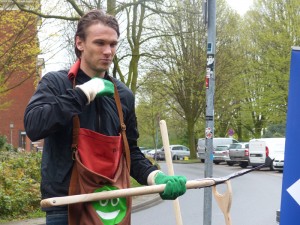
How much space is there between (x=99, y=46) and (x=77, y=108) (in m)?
0.38

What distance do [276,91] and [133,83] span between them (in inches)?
779

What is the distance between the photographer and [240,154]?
100ft

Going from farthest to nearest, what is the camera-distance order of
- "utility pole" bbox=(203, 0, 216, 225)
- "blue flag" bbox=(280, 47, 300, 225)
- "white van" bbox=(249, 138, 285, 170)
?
1. "white van" bbox=(249, 138, 285, 170)
2. "utility pole" bbox=(203, 0, 216, 225)
3. "blue flag" bbox=(280, 47, 300, 225)

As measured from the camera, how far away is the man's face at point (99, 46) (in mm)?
2602

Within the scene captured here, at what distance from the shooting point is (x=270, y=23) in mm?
39156

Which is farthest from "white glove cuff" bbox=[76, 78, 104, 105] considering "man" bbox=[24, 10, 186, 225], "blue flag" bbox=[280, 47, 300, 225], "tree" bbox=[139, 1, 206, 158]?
"tree" bbox=[139, 1, 206, 158]

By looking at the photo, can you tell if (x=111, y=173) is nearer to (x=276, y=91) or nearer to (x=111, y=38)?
(x=111, y=38)

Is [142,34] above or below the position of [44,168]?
above

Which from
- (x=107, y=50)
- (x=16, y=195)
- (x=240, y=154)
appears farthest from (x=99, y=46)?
(x=240, y=154)

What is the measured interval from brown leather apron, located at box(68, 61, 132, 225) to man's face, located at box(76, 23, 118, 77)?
0.32 meters

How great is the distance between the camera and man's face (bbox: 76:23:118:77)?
260 centimetres

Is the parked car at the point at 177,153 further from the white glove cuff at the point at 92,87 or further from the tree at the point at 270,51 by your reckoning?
the white glove cuff at the point at 92,87

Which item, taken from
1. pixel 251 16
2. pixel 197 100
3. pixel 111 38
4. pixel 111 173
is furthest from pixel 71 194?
pixel 251 16

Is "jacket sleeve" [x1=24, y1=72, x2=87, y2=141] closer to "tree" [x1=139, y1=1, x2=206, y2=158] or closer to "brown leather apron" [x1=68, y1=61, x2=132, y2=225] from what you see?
"brown leather apron" [x1=68, y1=61, x2=132, y2=225]
